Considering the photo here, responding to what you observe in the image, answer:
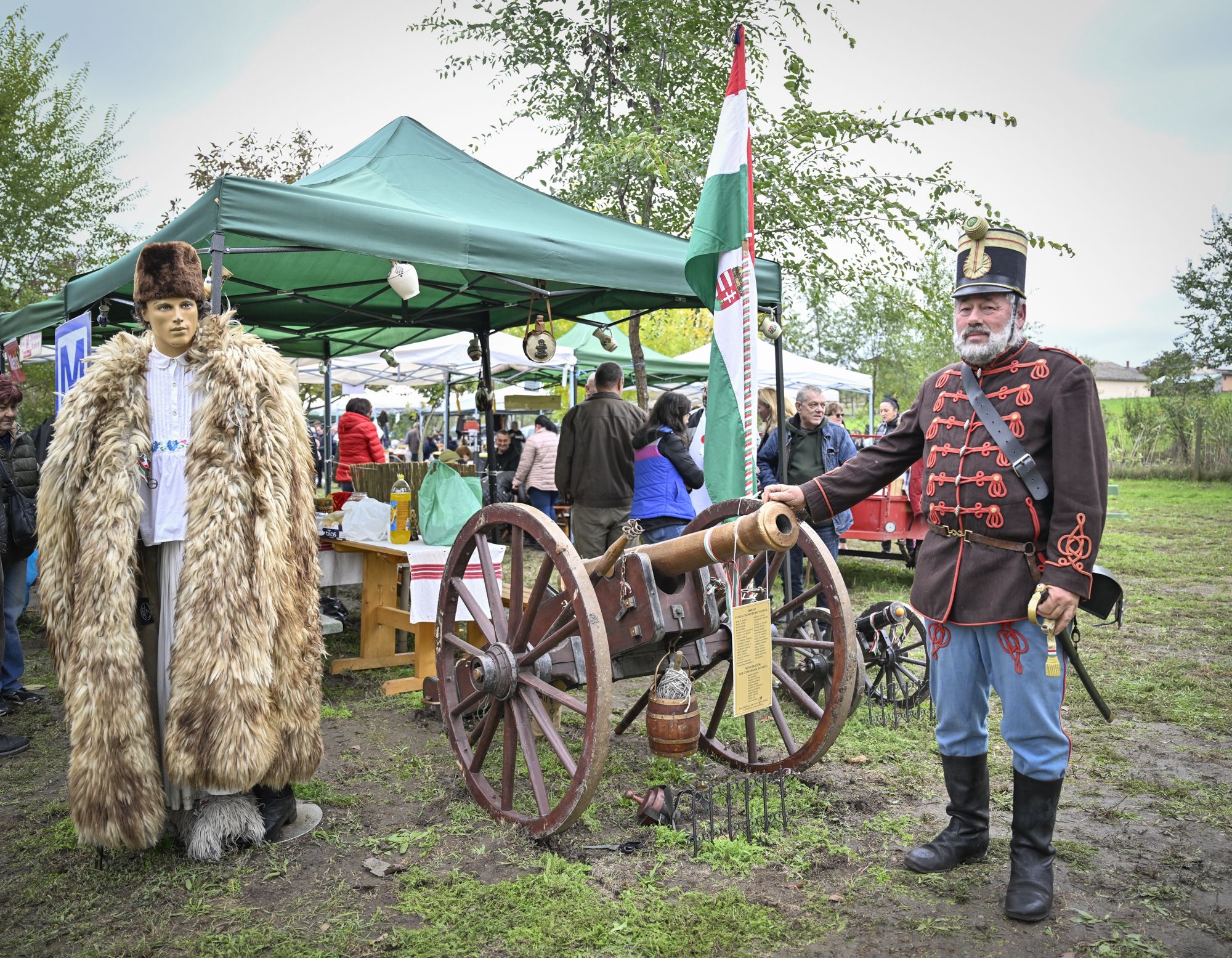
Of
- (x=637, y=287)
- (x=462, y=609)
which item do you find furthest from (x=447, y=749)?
(x=637, y=287)

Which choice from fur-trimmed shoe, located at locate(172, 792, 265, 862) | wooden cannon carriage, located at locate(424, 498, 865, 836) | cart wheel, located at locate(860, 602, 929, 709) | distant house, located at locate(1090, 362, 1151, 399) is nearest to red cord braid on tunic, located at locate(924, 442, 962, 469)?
wooden cannon carriage, located at locate(424, 498, 865, 836)

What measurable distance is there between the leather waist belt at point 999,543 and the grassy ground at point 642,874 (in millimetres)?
1031

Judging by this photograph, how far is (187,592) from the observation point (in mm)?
2812

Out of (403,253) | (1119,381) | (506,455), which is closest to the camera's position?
(403,253)

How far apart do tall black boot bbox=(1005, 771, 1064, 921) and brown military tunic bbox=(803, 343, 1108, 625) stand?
0.53m

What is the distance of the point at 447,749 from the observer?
4086 millimetres

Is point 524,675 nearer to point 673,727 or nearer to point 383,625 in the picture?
point 673,727

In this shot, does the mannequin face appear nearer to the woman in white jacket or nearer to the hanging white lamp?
the hanging white lamp

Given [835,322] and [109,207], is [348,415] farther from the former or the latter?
[835,322]

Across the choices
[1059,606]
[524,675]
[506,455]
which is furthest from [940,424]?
[506,455]

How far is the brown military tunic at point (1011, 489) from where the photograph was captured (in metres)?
2.43

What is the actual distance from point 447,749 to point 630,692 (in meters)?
1.36

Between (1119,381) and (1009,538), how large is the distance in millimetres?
85656

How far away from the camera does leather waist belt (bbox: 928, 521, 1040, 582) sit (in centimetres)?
253
